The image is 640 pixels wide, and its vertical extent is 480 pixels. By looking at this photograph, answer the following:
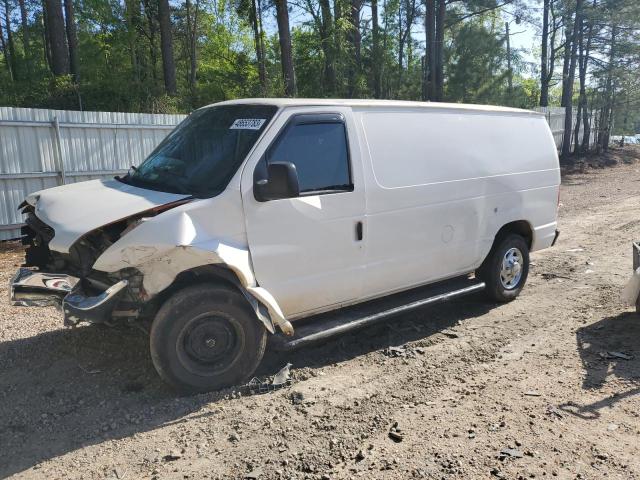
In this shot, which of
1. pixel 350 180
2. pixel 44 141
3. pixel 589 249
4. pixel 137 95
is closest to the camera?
pixel 350 180

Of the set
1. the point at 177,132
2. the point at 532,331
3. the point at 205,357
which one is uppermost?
the point at 177,132

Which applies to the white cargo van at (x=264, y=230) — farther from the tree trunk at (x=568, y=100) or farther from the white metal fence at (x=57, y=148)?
the tree trunk at (x=568, y=100)

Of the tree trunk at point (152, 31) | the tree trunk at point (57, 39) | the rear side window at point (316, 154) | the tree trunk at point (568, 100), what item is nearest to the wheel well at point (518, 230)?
the rear side window at point (316, 154)

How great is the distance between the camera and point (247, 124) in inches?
175

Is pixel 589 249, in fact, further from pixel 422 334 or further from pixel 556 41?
pixel 556 41

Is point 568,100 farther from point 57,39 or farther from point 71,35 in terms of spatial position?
point 71,35

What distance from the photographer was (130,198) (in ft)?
13.6

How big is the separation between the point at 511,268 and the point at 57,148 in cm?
895

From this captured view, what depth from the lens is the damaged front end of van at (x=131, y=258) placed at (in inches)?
147

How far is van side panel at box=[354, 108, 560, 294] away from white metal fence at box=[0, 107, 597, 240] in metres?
8.05

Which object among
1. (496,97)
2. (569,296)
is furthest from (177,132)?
(496,97)

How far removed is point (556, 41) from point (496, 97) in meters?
5.99

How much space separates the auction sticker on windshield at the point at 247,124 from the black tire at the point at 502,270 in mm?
3294

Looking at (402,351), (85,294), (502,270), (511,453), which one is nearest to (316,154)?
(402,351)
